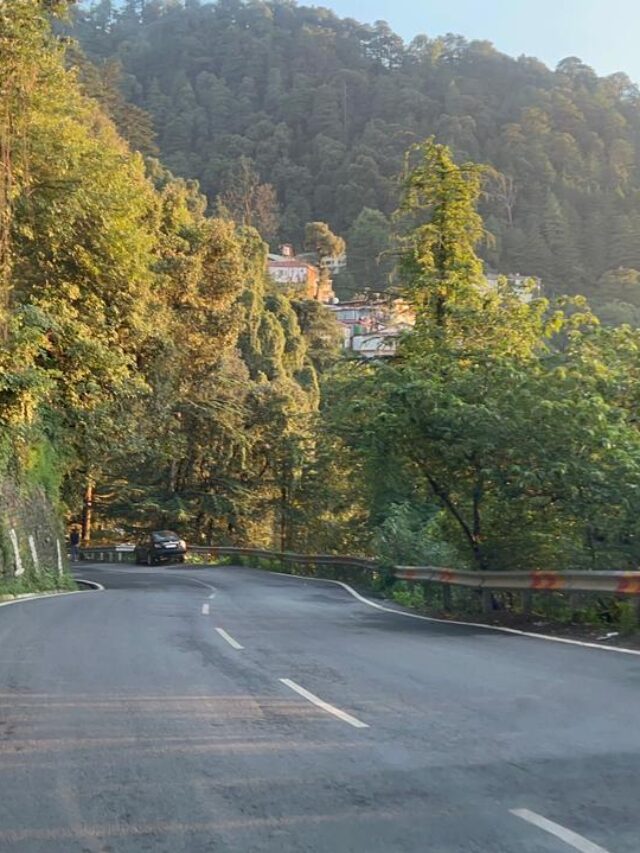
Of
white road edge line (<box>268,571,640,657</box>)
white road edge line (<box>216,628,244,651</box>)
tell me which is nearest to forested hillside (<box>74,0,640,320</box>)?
white road edge line (<box>268,571,640,657</box>)

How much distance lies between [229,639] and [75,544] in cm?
4026

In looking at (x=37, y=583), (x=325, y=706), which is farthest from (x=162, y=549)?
(x=325, y=706)

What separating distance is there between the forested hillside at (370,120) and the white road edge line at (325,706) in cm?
6289

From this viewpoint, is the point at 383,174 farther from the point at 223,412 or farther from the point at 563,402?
the point at 563,402

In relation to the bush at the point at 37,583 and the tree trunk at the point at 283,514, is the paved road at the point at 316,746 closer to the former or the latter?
the bush at the point at 37,583

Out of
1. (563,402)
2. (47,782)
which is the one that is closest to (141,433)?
(563,402)

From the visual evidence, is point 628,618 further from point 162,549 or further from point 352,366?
point 162,549

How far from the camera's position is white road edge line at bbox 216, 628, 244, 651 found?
11.6 m

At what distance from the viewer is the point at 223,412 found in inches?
1692

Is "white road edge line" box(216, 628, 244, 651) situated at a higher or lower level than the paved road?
lower

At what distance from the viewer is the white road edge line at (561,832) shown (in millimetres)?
4324

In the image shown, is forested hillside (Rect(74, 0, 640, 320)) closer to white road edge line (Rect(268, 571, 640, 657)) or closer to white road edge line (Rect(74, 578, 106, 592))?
white road edge line (Rect(74, 578, 106, 592))

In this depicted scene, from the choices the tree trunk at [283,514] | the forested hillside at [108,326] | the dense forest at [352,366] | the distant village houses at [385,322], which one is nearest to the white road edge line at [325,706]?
the dense forest at [352,366]

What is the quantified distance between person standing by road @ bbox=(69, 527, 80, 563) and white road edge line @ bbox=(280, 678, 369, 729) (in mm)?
42463
